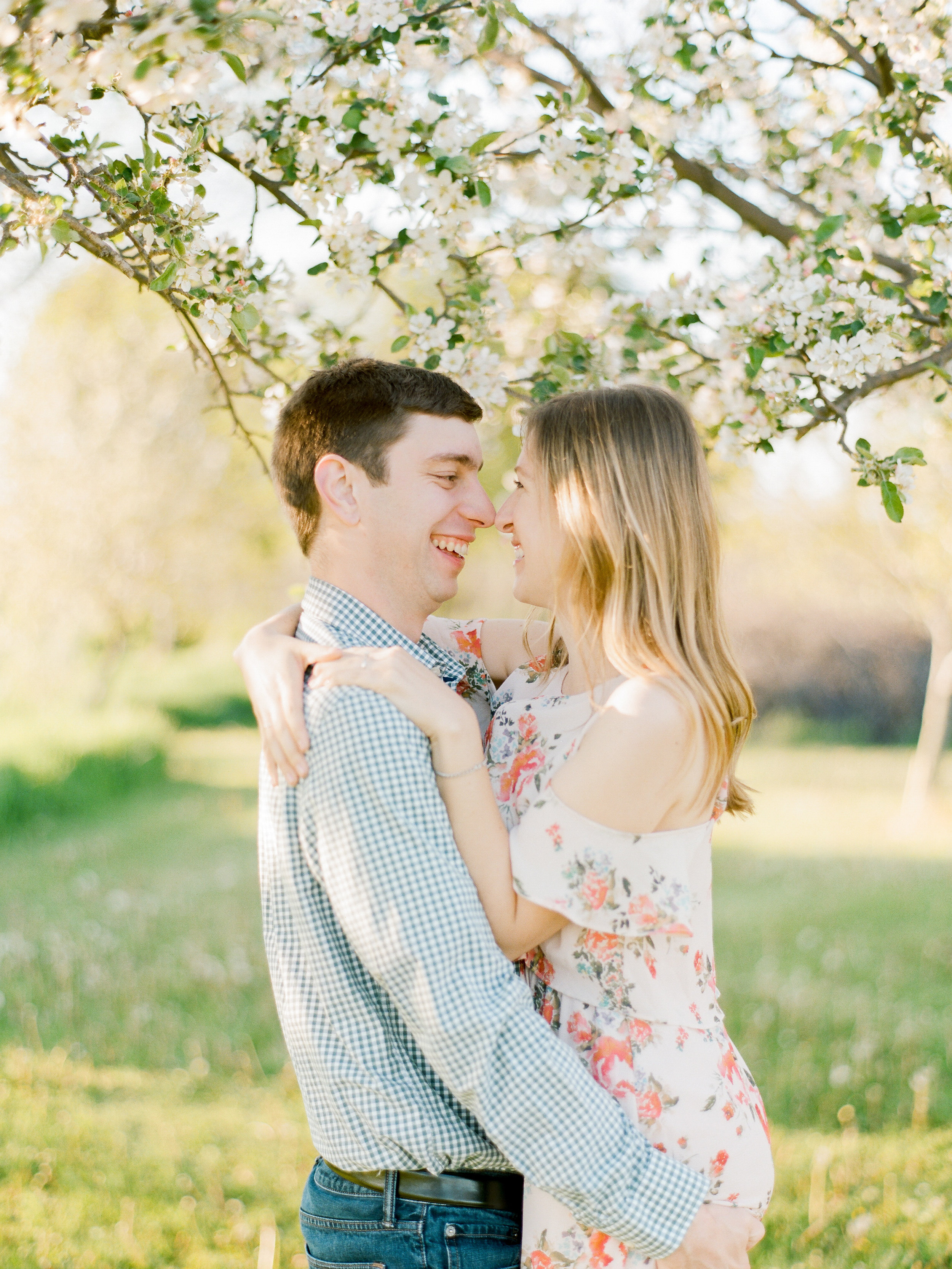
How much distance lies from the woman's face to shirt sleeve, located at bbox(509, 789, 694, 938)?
0.48 m

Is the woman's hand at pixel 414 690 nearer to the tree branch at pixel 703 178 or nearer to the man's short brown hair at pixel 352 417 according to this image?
the man's short brown hair at pixel 352 417

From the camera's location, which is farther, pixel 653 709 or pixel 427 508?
pixel 427 508

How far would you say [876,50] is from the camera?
309 cm

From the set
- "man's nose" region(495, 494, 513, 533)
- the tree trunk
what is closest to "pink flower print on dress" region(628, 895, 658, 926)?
"man's nose" region(495, 494, 513, 533)

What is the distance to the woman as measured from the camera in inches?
71.5

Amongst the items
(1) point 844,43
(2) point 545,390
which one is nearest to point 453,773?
(2) point 545,390

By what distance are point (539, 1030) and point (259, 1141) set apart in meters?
3.50

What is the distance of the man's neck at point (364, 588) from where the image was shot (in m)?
2.21

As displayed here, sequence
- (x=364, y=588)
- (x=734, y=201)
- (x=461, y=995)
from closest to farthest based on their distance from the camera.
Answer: (x=461, y=995), (x=364, y=588), (x=734, y=201)

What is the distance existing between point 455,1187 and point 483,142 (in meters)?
2.13

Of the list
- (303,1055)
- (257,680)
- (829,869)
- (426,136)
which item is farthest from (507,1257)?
(829,869)

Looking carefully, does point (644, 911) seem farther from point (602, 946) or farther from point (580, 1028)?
point (580, 1028)

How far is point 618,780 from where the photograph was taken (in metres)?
1.81

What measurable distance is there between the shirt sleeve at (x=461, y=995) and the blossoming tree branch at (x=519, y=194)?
104 centimetres
